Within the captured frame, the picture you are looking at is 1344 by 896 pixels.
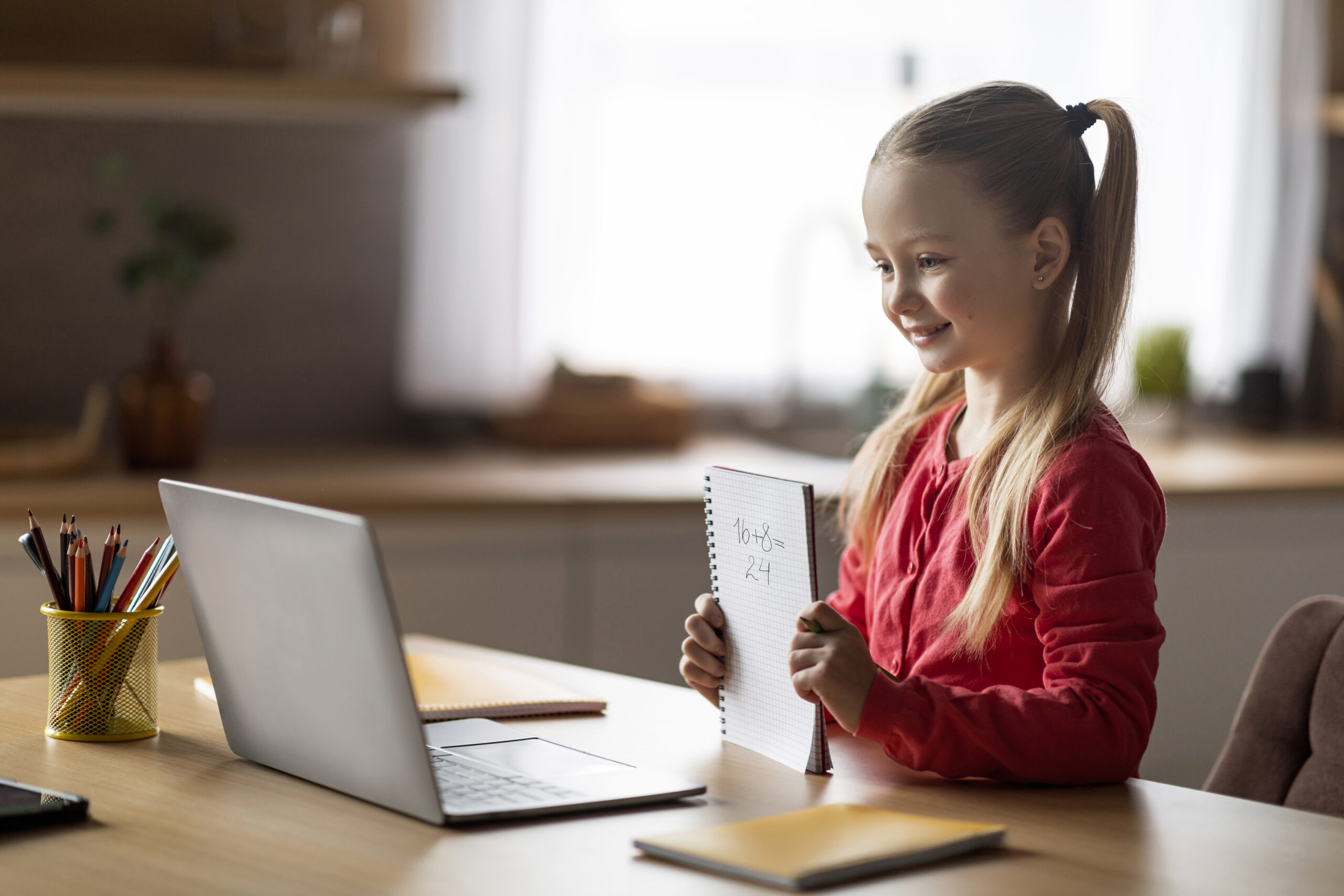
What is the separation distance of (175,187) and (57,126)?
21cm

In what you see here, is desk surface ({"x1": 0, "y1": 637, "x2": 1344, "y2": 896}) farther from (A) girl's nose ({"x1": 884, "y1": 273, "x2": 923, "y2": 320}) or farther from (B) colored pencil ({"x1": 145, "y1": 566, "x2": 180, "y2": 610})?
(A) girl's nose ({"x1": 884, "y1": 273, "x2": 923, "y2": 320})

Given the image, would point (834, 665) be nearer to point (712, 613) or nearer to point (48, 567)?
point (712, 613)

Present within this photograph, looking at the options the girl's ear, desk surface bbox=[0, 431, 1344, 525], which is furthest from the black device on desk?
desk surface bbox=[0, 431, 1344, 525]

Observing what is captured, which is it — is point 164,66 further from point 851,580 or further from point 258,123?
point 851,580

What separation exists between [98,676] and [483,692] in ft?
1.03

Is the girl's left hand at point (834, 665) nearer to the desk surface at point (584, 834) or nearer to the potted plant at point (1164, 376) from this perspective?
the desk surface at point (584, 834)

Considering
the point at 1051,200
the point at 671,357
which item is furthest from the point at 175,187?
the point at 1051,200

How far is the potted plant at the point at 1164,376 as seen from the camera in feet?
10.5

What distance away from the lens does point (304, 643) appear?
0.99m

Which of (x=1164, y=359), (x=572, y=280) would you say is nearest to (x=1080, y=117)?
(x=572, y=280)

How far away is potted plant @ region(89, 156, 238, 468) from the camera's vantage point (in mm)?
2488

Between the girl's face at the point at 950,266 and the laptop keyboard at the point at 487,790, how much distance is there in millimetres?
459

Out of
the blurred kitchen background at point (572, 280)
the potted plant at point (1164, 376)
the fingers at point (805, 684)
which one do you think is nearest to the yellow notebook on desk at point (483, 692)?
the fingers at point (805, 684)

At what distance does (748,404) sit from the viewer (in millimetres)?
3162
